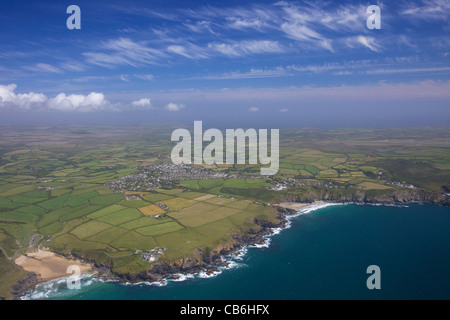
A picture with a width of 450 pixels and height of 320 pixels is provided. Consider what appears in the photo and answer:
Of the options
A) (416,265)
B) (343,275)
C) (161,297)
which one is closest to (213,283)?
(161,297)

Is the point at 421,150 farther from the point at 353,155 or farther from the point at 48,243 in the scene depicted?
the point at 48,243

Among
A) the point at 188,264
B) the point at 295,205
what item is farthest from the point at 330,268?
the point at 295,205

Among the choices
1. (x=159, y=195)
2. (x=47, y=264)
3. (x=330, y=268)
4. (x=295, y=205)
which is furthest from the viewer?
(x=159, y=195)

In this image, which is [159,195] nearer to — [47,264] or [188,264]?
[47,264]

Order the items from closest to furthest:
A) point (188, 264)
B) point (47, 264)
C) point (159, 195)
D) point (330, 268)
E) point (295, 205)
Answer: point (330, 268) < point (188, 264) < point (47, 264) < point (295, 205) < point (159, 195)

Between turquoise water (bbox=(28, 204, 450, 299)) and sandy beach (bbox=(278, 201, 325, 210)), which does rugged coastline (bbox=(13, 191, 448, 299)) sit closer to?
turquoise water (bbox=(28, 204, 450, 299))
